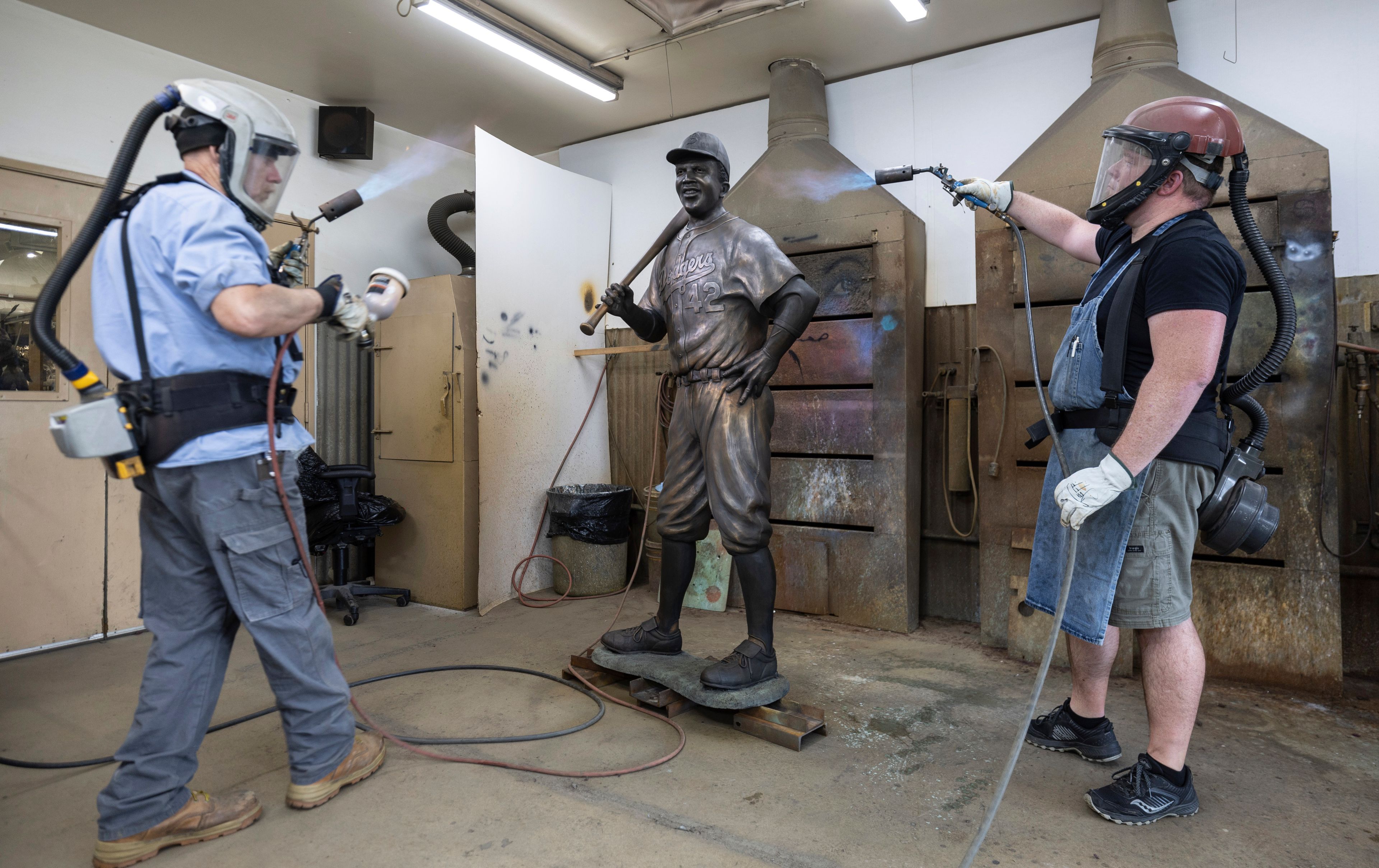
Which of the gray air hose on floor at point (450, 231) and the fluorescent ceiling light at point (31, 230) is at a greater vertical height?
the gray air hose on floor at point (450, 231)

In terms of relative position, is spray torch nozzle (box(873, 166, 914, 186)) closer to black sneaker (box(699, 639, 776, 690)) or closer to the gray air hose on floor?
black sneaker (box(699, 639, 776, 690))

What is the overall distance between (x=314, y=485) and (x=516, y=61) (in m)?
2.64

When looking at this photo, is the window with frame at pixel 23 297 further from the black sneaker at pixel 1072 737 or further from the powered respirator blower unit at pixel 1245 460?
the powered respirator blower unit at pixel 1245 460

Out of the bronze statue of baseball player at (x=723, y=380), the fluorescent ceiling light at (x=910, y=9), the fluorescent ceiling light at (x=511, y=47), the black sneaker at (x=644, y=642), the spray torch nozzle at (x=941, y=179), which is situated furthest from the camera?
the fluorescent ceiling light at (x=511, y=47)

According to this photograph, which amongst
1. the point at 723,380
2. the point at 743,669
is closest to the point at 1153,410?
the point at 723,380

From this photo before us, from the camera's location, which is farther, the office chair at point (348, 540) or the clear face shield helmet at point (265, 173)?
the office chair at point (348, 540)

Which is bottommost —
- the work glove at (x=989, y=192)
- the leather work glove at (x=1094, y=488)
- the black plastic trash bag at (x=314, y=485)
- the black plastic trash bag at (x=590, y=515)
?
the black plastic trash bag at (x=590, y=515)

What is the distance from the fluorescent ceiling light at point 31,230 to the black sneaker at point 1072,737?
476 cm

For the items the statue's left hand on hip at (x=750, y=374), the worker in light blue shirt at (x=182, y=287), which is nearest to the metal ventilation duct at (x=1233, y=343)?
the statue's left hand on hip at (x=750, y=374)

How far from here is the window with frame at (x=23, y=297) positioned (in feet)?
11.6

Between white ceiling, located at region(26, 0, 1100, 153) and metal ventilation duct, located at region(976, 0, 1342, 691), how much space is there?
714mm

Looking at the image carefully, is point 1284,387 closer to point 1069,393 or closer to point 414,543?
point 1069,393

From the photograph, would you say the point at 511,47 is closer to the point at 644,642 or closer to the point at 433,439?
the point at 433,439

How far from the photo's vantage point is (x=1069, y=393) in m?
2.19
